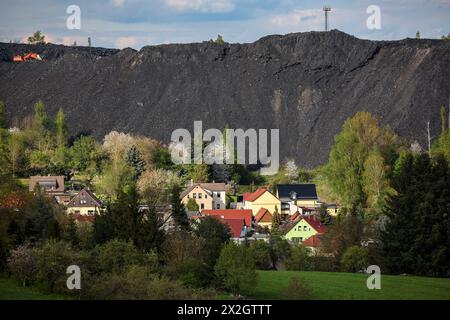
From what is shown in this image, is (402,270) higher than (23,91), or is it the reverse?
(23,91)

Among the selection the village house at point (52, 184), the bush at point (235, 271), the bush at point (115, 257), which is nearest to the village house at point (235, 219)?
the village house at point (52, 184)

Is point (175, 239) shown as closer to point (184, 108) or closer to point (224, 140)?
point (224, 140)

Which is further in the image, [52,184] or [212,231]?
[52,184]

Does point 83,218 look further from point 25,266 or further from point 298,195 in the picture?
point 25,266

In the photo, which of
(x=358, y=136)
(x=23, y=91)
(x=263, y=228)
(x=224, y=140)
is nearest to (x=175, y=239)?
(x=263, y=228)

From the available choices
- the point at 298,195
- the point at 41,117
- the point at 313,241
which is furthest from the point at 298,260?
the point at 41,117

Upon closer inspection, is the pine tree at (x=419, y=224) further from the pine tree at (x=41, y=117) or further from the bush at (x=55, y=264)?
the pine tree at (x=41, y=117)
